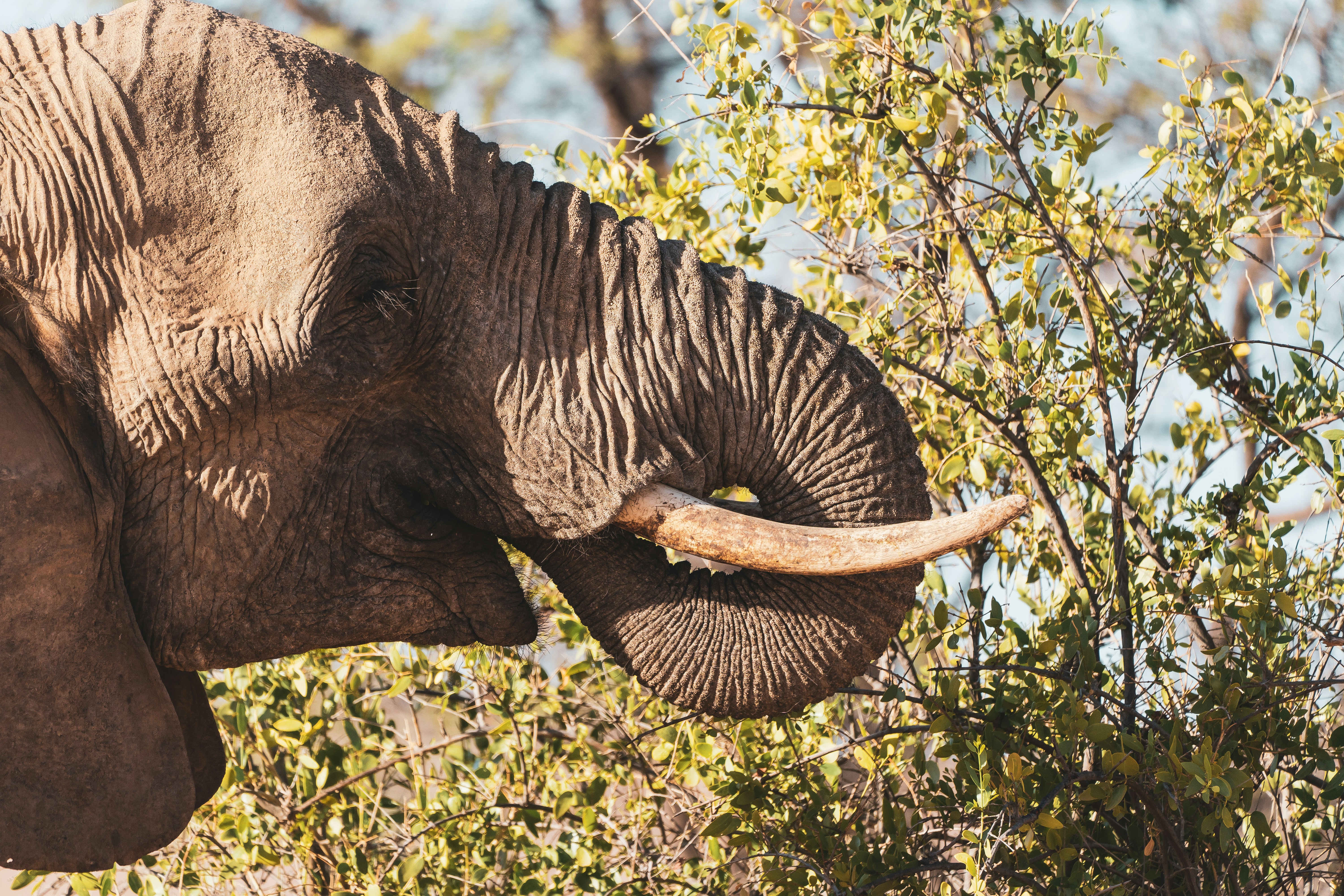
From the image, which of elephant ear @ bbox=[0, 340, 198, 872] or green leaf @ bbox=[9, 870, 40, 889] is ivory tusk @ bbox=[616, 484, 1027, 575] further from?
green leaf @ bbox=[9, 870, 40, 889]

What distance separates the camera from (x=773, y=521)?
2.52m

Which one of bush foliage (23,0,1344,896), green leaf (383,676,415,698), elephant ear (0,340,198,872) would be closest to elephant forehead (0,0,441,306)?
elephant ear (0,340,198,872)

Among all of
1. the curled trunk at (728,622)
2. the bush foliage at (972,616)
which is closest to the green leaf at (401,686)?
the bush foliage at (972,616)

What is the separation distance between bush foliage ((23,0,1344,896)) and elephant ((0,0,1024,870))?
51cm

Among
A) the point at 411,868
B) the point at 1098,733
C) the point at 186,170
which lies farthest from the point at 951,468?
the point at 186,170

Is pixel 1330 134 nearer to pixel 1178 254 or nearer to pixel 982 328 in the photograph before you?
pixel 1178 254

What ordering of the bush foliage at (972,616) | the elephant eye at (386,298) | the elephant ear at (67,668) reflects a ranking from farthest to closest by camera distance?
the bush foliage at (972,616)
the elephant eye at (386,298)
the elephant ear at (67,668)

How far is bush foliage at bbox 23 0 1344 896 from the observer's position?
114 inches

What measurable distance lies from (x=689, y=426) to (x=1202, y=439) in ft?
6.83

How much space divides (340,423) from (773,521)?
2.49 ft

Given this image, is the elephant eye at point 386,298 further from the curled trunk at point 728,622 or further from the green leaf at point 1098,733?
the green leaf at point 1098,733

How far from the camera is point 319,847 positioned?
3.92 m

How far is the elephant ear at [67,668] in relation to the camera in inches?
91.1

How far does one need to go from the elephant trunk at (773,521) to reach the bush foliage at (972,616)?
286 millimetres
